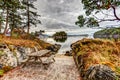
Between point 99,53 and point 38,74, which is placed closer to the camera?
point 38,74

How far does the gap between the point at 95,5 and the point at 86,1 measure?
0.53 m

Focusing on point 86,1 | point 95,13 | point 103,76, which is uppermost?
point 86,1

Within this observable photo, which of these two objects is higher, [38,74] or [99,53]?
[99,53]

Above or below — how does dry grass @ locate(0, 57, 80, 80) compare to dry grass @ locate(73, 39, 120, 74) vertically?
below

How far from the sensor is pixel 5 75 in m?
10.0

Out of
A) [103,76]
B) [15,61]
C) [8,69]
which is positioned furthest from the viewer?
[15,61]

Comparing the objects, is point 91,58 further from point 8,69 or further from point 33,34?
point 33,34

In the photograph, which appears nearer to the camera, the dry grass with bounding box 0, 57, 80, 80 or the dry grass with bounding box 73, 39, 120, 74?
the dry grass with bounding box 73, 39, 120, 74

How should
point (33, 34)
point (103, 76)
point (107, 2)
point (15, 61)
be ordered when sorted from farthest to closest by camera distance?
point (33, 34)
point (15, 61)
point (107, 2)
point (103, 76)

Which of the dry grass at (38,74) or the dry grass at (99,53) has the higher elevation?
the dry grass at (99,53)

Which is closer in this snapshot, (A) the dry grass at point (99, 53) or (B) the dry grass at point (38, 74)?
(A) the dry grass at point (99, 53)

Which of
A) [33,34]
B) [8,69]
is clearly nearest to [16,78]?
[8,69]

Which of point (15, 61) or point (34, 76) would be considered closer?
point (34, 76)

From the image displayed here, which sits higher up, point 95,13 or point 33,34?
point 95,13
